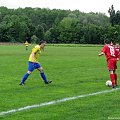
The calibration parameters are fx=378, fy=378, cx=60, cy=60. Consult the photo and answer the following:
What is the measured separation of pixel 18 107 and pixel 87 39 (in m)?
127

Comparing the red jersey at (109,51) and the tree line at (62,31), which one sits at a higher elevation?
the red jersey at (109,51)

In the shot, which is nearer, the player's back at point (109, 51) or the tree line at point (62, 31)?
the player's back at point (109, 51)

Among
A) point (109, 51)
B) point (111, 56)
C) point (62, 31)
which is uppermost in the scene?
point (109, 51)

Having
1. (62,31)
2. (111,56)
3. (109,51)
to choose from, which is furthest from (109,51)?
(62,31)

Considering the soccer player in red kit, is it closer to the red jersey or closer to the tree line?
the red jersey

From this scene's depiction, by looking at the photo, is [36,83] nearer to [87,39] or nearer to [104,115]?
[104,115]

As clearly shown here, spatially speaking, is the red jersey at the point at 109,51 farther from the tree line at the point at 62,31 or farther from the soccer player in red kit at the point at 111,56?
the tree line at the point at 62,31

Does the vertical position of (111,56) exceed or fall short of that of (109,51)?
it falls short

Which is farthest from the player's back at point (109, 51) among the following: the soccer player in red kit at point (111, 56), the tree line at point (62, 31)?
the tree line at point (62, 31)

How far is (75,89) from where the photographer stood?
14.9 metres

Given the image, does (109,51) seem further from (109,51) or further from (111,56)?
(111,56)

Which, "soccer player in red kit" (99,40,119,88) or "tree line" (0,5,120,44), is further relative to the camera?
"tree line" (0,5,120,44)

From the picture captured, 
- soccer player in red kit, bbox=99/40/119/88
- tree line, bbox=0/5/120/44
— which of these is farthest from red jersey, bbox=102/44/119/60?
tree line, bbox=0/5/120/44

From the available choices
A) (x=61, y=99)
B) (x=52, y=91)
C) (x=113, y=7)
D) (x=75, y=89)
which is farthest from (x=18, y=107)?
(x=113, y=7)
